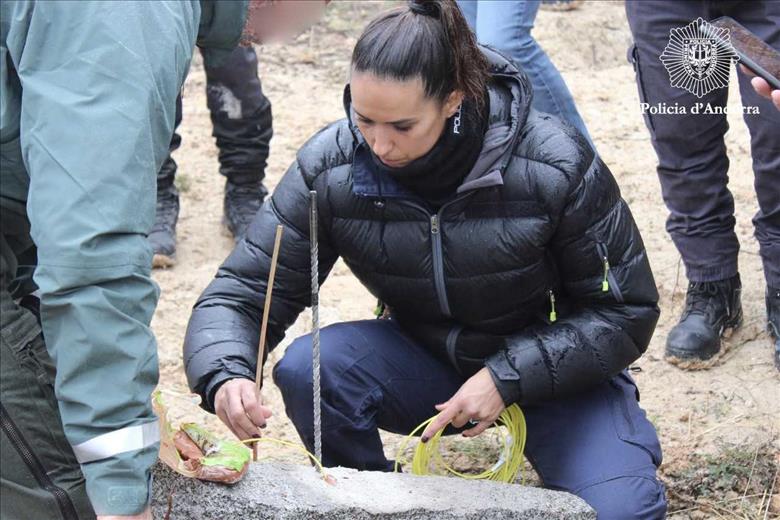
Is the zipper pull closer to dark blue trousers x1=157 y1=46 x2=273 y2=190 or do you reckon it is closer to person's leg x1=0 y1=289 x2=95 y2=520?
person's leg x1=0 y1=289 x2=95 y2=520

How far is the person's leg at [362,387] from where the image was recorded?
2.96 metres

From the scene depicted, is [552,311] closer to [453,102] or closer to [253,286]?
[453,102]

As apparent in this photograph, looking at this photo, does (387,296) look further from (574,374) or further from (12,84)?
(12,84)

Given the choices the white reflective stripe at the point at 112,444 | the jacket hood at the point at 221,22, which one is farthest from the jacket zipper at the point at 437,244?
the white reflective stripe at the point at 112,444

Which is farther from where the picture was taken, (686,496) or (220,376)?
(686,496)

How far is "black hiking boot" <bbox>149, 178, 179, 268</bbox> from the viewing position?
4.82 m

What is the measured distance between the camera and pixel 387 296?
2945 millimetres

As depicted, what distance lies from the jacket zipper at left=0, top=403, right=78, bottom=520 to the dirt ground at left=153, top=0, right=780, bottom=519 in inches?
53.3

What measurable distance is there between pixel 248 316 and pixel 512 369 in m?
0.67

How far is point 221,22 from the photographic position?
2.35 m

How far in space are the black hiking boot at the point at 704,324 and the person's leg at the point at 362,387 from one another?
43.2 inches

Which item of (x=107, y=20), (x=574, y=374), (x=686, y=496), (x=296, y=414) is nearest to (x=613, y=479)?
(x=574, y=374)

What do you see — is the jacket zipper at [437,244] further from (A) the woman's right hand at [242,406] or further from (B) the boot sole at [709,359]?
(B) the boot sole at [709,359]

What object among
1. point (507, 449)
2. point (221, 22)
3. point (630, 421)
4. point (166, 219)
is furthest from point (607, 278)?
point (166, 219)
